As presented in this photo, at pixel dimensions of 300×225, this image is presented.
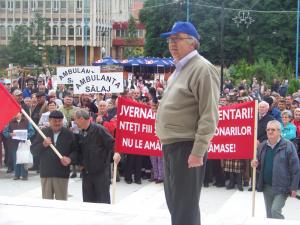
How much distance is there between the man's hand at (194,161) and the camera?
178 inches

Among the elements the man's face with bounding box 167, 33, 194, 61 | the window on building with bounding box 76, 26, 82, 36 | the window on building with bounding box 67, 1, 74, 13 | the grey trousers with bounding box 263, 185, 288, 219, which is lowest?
the grey trousers with bounding box 263, 185, 288, 219

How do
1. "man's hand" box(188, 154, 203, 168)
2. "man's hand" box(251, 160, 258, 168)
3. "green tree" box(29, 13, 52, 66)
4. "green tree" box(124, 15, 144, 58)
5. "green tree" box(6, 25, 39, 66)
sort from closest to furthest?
"man's hand" box(188, 154, 203, 168) < "man's hand" box(251, 160, 258, 168) < "green tree" box(6, 25, 39, 66) < "green tree" box(29, 13, 52, 66) < "green tree" box(124, 15, 144, 58)

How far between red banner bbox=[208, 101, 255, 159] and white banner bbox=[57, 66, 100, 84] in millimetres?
6583

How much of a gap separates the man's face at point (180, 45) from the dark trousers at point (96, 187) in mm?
3843

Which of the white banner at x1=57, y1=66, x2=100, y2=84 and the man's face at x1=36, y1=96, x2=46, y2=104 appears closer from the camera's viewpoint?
the man's face at x1=36, y1=96, x2=46, y2=104

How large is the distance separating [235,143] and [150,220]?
308 centimetres

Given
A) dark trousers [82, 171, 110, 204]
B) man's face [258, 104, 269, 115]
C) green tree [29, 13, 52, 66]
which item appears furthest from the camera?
green tree [29, 13, 52, 66]

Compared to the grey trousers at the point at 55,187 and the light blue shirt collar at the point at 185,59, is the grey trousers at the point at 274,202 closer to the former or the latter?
the grey trousers at the point at 55,187

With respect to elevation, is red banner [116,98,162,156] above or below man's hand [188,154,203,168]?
below

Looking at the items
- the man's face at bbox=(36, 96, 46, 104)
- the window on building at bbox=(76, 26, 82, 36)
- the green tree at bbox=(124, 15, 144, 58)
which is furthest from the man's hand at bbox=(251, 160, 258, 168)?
the window on building at bbox=(76, 26, 82, 36)

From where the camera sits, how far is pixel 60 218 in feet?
20.3

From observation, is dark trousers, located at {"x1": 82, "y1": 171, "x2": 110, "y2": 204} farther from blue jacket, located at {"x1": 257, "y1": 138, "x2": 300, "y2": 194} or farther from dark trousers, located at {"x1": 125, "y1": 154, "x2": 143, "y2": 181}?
dark trousers, located at {"x1": 125, "y1": 154, "x2": 143, "y2": 181}

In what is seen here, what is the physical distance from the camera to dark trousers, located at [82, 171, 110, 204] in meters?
8.22

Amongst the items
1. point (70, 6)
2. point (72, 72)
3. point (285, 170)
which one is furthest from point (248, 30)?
point (285, 170)
